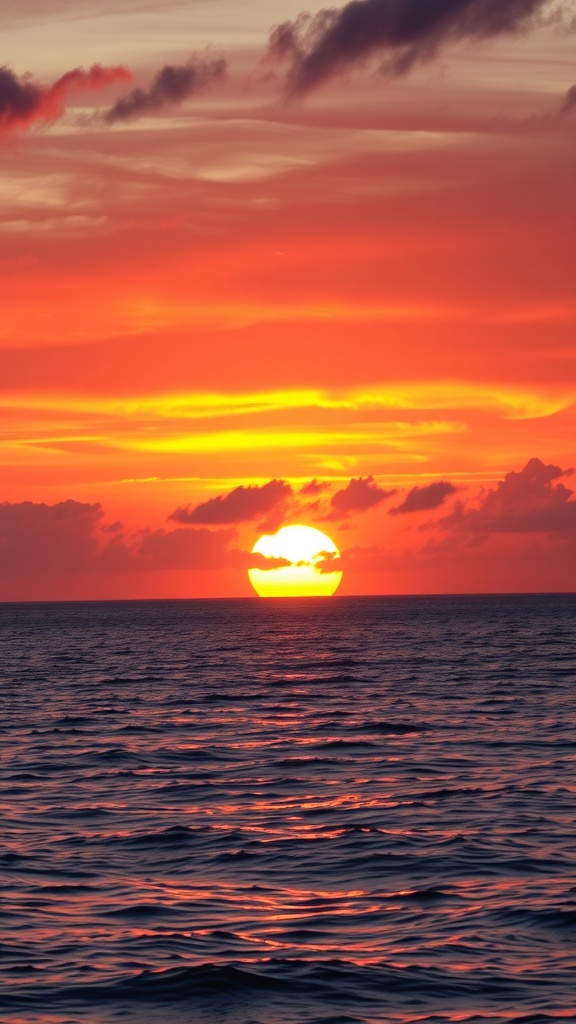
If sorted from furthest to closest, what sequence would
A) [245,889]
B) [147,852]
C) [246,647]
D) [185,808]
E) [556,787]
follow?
[246,647] < [556,787] < [185,808] < [147,852] < [245,889]

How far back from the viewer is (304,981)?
17.9m

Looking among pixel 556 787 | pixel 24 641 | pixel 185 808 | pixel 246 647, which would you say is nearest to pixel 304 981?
pixel 185 808

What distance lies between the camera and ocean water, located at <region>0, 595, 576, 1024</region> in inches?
687

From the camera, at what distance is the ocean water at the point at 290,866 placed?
57.2 ft

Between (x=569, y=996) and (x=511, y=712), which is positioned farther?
(x=511, y=712)

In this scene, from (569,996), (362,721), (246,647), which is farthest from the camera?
(246,647)

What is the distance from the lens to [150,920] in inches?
824

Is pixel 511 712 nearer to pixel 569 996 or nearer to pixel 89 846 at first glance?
pixel 89 846

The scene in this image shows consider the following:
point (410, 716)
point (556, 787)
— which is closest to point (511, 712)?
point (410, 716)

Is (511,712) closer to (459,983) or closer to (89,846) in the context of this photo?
(89,846)

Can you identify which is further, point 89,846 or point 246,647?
point 246,647

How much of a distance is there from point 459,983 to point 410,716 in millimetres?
36165

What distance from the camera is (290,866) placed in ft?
81.7

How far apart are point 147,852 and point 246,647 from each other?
116165 millimetres
